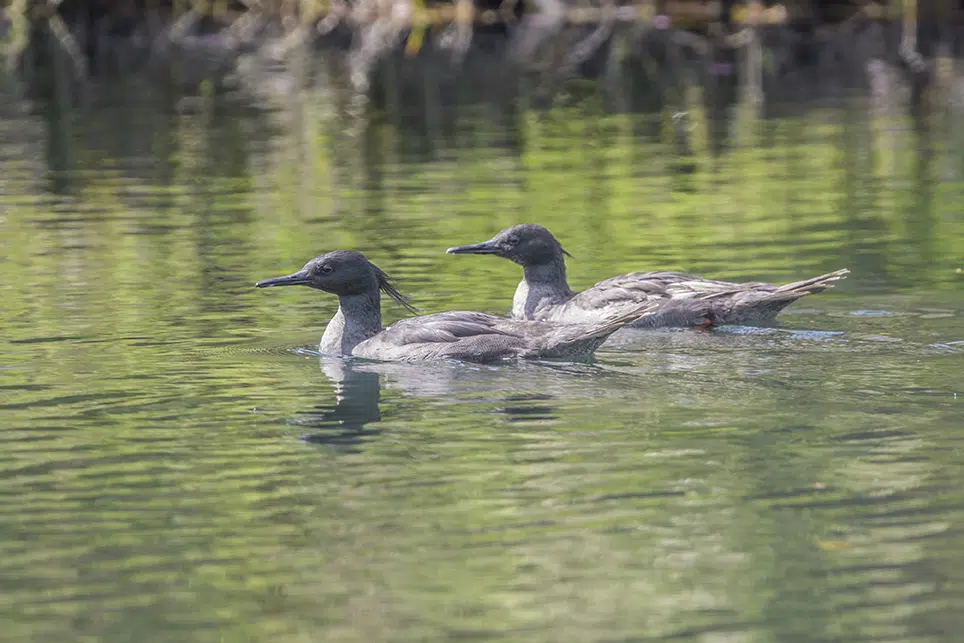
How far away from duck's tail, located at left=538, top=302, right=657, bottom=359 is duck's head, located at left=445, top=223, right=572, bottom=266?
205 centimetres

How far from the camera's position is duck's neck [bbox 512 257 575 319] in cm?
1291

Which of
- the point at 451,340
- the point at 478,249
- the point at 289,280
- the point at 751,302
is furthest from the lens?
the point at 478,249

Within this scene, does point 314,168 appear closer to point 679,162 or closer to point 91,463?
point 679,162

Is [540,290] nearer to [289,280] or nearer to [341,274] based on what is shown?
[341,274]

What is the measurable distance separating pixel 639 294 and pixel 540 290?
3.46 ft

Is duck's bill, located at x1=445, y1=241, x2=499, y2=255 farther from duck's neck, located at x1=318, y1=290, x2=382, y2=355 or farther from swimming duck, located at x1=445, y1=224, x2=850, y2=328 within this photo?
duck's neck, located at x1=318, y1=290, x2=382, y2=355

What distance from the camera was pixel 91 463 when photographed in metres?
8.59

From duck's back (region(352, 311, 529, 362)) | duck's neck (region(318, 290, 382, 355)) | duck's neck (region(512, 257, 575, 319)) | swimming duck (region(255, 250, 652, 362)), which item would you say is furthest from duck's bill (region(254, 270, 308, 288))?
duck's neck (region(512, 257, 575, 319))

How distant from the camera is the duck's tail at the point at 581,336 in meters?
10.7

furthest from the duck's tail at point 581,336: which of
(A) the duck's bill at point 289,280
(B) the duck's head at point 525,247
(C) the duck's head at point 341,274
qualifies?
(B) the duck's head at point 525,247

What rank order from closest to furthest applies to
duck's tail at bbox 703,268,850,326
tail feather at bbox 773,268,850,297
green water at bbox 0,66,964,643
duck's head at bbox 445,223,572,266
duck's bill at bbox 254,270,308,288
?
green water at bbox 0,66,964,643 < duck's bill at bbox 254,270,308,288 < tail feather at bbox 773,268,850,297 < duck's tail at bbox 703,268,850,326 < duck's head at bbox 445,223,572,266

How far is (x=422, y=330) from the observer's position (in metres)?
11.0

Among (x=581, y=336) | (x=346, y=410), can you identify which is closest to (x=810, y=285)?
(x=581, y=336)

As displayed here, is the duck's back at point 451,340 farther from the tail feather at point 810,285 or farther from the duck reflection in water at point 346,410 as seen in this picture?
the tail feather at point 810,285
